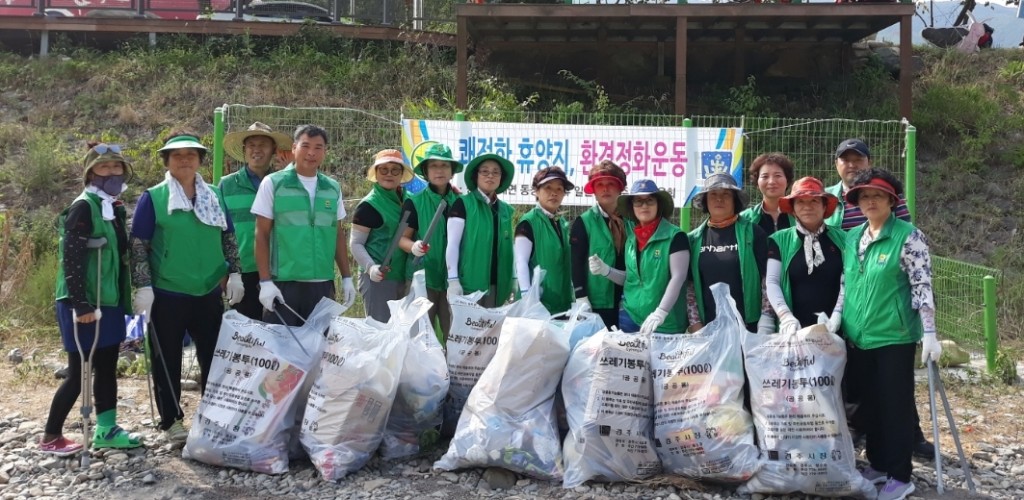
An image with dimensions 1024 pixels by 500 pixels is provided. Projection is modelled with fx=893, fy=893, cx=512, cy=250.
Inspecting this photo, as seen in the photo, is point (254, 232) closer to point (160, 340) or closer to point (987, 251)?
point (160, 340)

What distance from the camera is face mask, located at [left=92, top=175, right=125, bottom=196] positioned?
154 inches

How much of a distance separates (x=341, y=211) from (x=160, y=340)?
39.7 inches

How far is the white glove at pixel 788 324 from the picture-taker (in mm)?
3630

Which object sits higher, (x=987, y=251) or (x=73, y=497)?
(x=987, y=251)

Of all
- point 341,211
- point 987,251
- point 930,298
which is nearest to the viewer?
point 930,298

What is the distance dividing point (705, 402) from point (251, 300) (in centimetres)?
221

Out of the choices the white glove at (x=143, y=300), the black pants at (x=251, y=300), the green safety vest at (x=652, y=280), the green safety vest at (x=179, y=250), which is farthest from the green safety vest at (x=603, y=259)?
the white glove at (x=143, y=300)

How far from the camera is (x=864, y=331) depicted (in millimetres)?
3588

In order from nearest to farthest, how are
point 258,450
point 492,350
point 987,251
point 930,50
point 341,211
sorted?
point 258,450 → point 492,350 → point 341,211 → point 987,251 → point 930,50

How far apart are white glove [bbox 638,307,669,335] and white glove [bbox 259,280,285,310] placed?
162 cm

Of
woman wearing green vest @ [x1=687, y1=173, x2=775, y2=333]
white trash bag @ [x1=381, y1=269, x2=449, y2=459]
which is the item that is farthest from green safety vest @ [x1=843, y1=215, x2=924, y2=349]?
white trash bag @ [x1=381, y1=269, x2=449, y2=459]

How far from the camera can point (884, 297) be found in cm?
354

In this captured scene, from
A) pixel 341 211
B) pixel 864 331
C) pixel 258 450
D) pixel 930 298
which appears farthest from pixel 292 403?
pixel 930 298

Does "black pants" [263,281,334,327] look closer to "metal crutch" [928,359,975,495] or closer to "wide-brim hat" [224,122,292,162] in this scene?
"wide-brim hat" [224,122,292,162]
